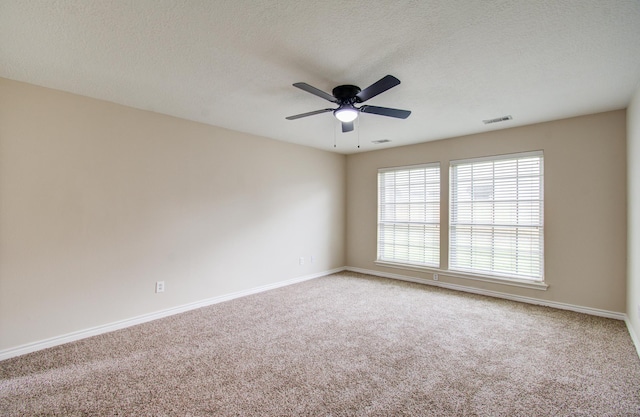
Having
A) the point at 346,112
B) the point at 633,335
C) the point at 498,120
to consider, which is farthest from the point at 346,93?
the point at 633,335

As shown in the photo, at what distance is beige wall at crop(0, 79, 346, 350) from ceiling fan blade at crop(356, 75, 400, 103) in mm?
2419

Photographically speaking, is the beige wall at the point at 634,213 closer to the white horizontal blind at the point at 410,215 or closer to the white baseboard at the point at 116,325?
the white horizontal blind at the point at 410,215

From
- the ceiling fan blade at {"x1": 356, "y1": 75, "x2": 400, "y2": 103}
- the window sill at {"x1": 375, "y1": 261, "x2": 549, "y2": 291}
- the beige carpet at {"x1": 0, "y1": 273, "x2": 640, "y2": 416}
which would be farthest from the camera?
the window sill at {"x1": 375, "y1": 261, "x2": 549, "y2": 291}

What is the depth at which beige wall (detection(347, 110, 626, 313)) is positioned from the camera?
3457 mm

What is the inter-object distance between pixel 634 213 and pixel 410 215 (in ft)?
9.31

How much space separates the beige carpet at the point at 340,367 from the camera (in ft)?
6.35

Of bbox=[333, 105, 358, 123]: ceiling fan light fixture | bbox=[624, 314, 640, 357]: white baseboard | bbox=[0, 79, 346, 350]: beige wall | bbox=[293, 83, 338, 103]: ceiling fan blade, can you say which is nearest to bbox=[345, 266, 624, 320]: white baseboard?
bbox=[624, 314, 640, 357]: white baseboard

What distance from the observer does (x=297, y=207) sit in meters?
5.26

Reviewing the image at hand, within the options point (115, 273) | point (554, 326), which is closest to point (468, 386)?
point (554, 326)

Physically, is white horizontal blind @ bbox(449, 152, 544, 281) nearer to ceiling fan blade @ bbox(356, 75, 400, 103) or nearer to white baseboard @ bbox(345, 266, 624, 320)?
white baseboard @ bbox(345, 266, 624, 320)

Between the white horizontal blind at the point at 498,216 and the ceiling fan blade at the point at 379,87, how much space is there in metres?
2.83

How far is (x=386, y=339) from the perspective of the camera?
9.59ft

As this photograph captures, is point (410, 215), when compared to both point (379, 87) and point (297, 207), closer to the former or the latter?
point (297, 207)

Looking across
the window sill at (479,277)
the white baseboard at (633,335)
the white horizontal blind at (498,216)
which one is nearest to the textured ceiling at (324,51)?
the white horizontal blind at (498,216)
